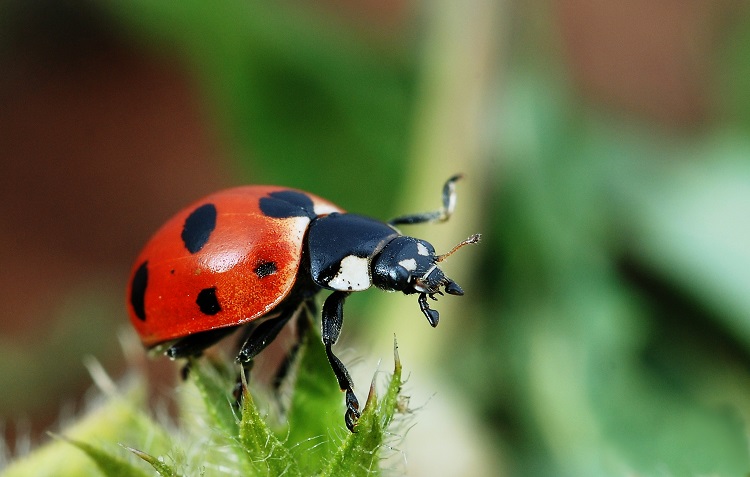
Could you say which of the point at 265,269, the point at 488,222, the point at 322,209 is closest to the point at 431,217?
the point at 322,209

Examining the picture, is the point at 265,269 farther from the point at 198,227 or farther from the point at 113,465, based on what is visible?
the point at 113,465

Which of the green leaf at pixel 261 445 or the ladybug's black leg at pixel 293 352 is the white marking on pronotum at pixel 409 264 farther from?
the green leaf at pixel 261 445

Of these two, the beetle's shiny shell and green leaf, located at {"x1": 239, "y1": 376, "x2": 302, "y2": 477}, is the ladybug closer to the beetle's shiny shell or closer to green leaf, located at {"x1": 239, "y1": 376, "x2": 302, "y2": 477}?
the beetle's shiny shell

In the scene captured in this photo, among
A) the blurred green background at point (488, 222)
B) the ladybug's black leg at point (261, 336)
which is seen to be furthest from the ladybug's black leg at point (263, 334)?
the blurred green background at point (488, 222)

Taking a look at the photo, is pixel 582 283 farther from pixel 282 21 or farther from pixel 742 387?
pixel 282 21

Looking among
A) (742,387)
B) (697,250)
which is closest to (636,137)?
(697,250)

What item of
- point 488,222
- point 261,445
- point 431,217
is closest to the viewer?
point 261,445
